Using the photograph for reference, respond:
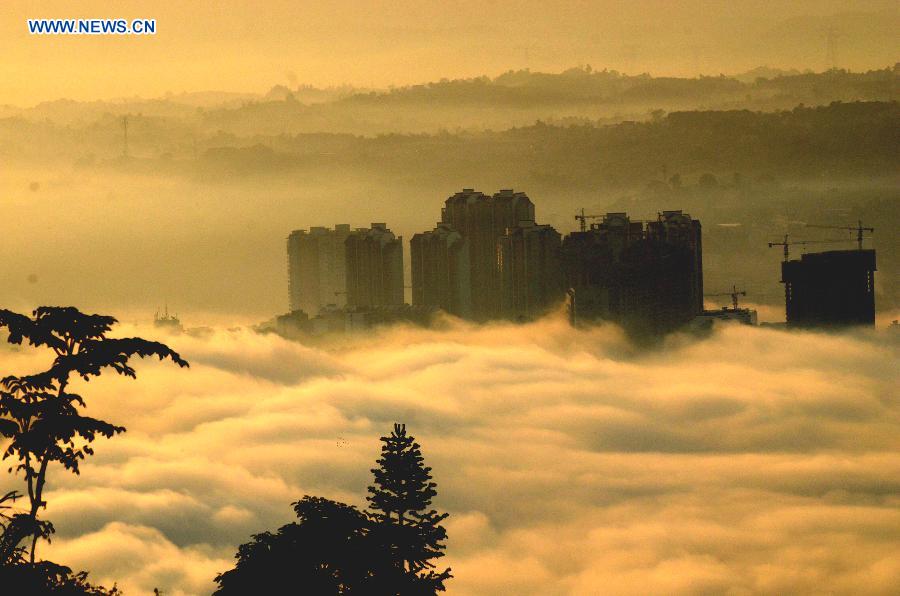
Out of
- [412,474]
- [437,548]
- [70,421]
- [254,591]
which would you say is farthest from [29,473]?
[412,474]

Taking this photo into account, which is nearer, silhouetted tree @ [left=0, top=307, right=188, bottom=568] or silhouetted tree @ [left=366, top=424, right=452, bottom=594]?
silhouetted tree @ [left=0, top=307, right=188, bottom=568]

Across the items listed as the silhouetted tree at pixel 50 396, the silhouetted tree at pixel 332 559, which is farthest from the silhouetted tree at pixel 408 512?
the silhouetted tree at pixel 50 396

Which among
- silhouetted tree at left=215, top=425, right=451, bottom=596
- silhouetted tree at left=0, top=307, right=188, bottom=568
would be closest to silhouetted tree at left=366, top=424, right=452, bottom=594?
silhouetted tree at left=215, top=425, right=451, bottom=596

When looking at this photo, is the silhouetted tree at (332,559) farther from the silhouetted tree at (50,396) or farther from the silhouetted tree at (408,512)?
the silhouetted tree at (50,396)

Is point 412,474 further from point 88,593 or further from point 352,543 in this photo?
point 88,593

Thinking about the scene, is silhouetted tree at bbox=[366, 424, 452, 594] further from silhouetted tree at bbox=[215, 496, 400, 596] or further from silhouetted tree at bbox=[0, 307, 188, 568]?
silhouetted tree at bbox=[0, 307, 188, 568]

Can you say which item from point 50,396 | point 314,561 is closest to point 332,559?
point 314,561

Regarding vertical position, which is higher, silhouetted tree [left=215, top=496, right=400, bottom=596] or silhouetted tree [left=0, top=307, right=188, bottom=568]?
silhouetted tree [left=0, top=307, right=188, bottom=568]
